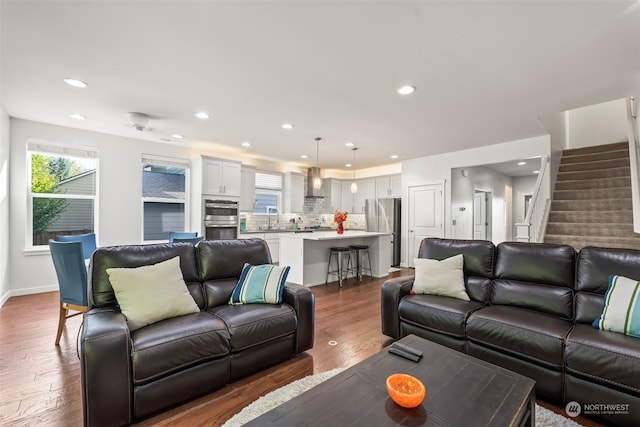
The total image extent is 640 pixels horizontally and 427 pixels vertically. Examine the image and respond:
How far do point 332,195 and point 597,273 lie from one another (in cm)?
646

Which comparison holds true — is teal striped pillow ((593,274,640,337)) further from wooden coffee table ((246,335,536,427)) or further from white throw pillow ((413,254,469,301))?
wooden coffee table ((246,335,536,427))

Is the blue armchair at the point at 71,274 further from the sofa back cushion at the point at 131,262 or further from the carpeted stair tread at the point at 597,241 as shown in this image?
the carpeted stair tread at the point at 597,241

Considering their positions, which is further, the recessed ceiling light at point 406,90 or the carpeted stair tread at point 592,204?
the carpeted stair tread at point 592,204

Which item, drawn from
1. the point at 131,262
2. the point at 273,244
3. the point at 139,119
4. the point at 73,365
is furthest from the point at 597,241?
the point at 139,119

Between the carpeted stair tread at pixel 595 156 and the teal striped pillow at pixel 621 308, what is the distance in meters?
5.12

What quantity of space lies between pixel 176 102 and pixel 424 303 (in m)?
3.65

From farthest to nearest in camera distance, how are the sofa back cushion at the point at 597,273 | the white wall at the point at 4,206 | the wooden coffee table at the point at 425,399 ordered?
the white wall at the point at 4,206
the sofa back cushion at the point at 597,273
the wooden coffee table at the point at 425,399

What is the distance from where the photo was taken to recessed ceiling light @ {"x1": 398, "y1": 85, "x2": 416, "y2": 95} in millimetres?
3088

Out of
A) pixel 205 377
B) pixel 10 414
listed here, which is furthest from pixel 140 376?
pixel 10 414

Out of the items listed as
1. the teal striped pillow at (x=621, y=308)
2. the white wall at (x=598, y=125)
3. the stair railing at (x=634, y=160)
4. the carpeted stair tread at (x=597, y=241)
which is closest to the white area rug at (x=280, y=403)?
the teal striped pillow at (x=621, y=308)

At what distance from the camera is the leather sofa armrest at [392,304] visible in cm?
275

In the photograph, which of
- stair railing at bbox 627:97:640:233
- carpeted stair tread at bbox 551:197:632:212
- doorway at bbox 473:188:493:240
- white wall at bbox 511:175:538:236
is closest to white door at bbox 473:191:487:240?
doorway at bbox 473:188:493:240

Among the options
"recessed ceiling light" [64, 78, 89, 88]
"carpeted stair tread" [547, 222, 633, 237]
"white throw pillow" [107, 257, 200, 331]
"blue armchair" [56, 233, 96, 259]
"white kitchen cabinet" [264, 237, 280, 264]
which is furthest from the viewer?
"white kitchen cabinet" [264, 237, 280, 264]

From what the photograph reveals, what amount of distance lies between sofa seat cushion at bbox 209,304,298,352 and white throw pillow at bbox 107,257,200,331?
293mm
